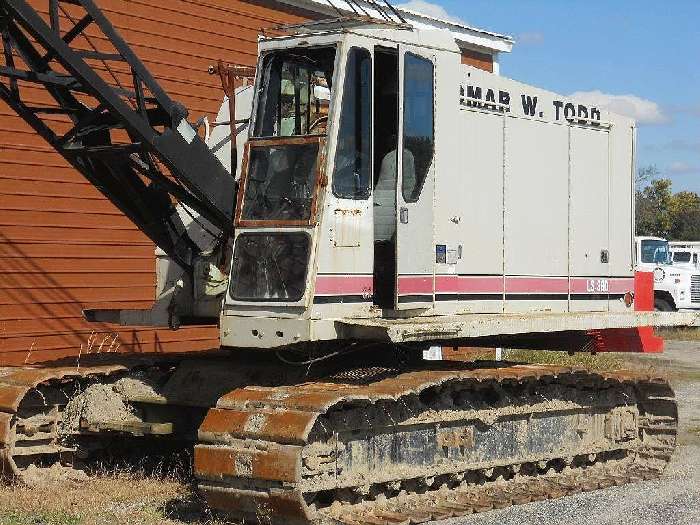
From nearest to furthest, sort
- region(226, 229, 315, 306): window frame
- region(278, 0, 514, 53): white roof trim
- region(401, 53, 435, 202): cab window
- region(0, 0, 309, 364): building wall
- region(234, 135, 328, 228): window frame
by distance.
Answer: region(226, 229, 315, 306): window frame, region(234, 135, 328, 228): window frame, region(401, 53, 435, 202): cab window, region(0, 0, 309, 364): building wall, region(278, 0, 514, 53): white roof trim

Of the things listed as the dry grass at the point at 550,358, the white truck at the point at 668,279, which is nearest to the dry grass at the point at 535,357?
the dry grass at the point at 550,358

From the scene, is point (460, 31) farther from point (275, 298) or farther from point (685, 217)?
point (685, 217)

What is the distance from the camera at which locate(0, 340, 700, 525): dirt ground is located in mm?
8250

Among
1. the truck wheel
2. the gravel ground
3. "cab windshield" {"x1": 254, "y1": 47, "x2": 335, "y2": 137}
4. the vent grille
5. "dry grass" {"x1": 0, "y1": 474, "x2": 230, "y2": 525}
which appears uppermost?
"cab windshield" {"x1": 254, "y1": 47, "x2": 335, "y2": 137}

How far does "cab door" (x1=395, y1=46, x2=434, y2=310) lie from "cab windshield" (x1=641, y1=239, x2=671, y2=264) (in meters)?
24.3

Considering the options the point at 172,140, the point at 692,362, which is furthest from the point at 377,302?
the point at 692,362

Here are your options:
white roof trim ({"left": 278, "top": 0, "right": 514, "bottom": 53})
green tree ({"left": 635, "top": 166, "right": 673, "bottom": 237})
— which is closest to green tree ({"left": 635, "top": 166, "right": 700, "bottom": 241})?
green tree ({"left": 635, "top": 166, "right": 673, "bottom": 237})

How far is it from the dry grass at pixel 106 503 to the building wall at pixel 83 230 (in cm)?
306

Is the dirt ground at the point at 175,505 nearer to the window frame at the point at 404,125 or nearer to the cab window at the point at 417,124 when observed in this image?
the window frame at the point at 404,125

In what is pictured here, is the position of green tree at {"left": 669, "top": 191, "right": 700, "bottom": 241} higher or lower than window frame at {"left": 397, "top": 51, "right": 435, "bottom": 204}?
higher

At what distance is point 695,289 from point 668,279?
3.78ft

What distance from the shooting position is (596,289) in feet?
36.2

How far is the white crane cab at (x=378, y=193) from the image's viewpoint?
820cm

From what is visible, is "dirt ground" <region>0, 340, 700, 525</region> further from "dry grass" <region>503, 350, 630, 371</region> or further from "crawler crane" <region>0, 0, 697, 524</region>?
"dry grass" <region>503, 350, 630, 371</region>
